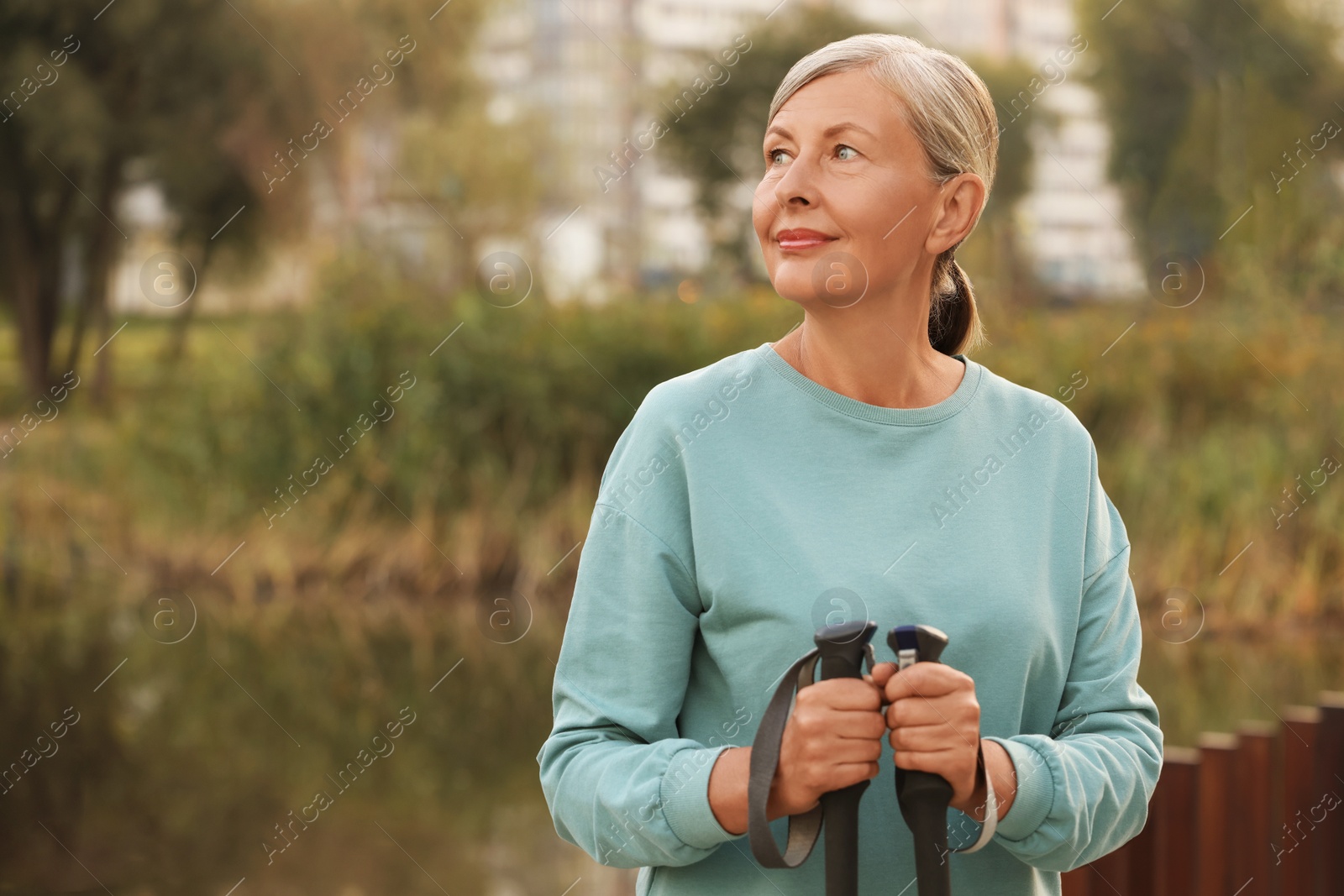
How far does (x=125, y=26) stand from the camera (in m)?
8.80

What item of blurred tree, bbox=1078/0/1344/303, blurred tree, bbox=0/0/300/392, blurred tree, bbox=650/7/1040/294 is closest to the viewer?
blurred tree, bbox=0/0/300/392

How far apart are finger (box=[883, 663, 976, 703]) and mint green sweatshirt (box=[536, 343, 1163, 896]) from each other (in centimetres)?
13

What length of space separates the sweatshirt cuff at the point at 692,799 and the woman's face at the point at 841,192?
406 millimetres

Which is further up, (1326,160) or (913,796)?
(1326,160)

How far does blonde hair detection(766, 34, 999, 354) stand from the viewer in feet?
3.81

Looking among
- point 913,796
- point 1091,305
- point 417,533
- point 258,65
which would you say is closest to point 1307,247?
point 1091,305

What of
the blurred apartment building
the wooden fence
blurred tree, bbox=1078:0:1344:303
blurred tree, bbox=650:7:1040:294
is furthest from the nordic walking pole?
blurred tree, bbox=650:7:1040:294

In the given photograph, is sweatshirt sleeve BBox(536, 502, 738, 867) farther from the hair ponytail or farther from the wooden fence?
the wooden fence

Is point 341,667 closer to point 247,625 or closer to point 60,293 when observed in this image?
point 247,625

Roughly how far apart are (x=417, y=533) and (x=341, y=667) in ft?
3.54

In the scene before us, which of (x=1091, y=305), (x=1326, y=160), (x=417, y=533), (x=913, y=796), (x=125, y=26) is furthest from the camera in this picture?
(x=1326, y=160)

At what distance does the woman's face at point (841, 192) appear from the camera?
1152 millimetres

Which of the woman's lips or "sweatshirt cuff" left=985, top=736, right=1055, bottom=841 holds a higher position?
the woman's lips

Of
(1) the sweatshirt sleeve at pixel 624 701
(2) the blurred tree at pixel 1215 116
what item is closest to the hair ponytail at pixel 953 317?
(1) the sweatshirt sleeve at pixel 624 701
